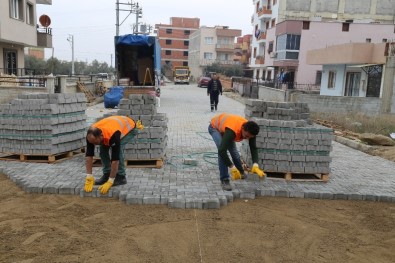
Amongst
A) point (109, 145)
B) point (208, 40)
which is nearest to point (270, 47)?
point (208, 40)

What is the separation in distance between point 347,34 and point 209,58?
40.2m

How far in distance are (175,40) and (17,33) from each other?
71.1 metres

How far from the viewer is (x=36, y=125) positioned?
6.94 m

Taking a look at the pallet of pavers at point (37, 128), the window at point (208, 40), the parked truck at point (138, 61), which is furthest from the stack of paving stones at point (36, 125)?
the window at point (208, 40)

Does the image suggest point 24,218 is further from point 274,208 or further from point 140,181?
point 274,208

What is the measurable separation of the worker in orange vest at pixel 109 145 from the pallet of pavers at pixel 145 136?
26.6 inches

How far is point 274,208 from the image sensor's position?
534cm

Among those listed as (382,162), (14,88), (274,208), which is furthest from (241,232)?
(14,88)

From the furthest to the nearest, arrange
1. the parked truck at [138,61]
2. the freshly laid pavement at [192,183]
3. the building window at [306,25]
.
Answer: the building window at [306,25]
the parked truck at [138,61]
the freshly laid pavement at [192,183]

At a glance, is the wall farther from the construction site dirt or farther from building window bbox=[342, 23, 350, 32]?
building window bbox=[342, 23, 350, 32]

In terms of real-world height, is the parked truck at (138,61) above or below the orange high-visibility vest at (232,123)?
above

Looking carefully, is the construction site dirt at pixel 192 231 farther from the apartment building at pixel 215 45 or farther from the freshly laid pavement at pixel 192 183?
the apartment building at pixel 215 45

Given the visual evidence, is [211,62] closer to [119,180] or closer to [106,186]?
[119,180]

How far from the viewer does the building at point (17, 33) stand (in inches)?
728
